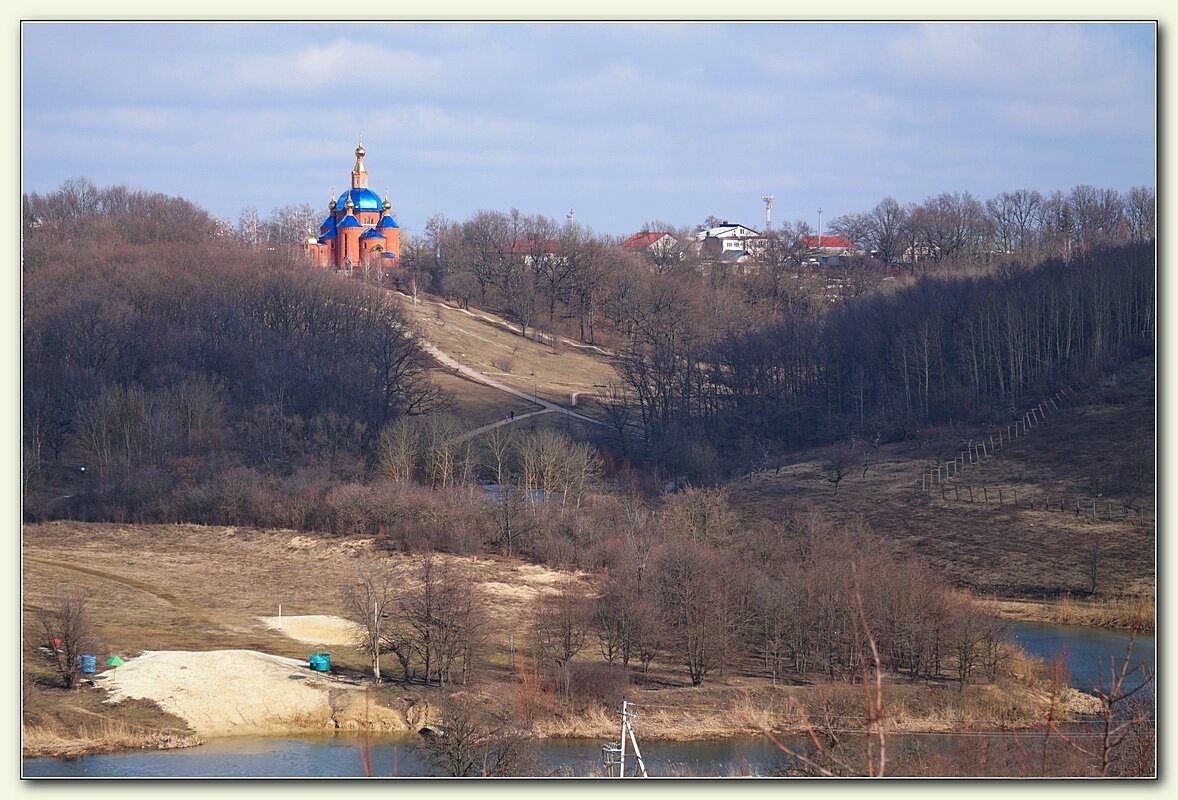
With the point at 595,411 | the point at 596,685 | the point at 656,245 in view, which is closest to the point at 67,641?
the point at 596,685

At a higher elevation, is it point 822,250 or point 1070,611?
point 822,250

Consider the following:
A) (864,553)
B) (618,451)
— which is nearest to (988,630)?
(864,553)

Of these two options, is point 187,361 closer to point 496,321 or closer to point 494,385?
point 494,385

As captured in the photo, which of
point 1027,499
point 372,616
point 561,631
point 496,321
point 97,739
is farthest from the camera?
point 496,321

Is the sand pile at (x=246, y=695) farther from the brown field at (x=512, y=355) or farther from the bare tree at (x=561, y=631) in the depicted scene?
the brown field at (x=512, y=355)

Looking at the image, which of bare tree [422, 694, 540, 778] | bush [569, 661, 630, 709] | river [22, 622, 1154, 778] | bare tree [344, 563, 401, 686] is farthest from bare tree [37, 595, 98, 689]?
bush [569, 661, 630, 709]

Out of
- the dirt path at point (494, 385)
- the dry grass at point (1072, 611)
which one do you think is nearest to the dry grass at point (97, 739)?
the dry grass at point (1072, 611)

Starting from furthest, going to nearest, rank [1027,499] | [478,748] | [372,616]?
[1027,499]
[372,616]
[478,748]
